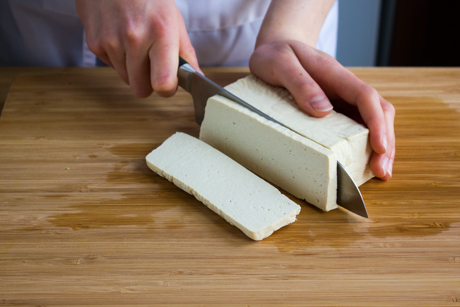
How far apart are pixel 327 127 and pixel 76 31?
1.48m

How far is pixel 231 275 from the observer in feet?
4.12

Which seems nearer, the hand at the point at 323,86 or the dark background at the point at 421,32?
the hand at the point at 323,86

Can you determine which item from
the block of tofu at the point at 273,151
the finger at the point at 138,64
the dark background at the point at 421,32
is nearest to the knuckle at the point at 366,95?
the block of tofu at the point at 273,151

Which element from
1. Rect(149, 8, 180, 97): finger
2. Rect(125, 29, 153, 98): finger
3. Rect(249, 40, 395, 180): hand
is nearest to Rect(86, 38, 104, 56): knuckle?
Rect(125, 29, 153, 98): finger

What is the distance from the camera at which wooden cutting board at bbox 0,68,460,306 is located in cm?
121

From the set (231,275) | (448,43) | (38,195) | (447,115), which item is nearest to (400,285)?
(231,275)

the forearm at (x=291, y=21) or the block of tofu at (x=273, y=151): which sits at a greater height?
the forearm at (x=291, y=21)

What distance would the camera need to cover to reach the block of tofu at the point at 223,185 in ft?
4.48

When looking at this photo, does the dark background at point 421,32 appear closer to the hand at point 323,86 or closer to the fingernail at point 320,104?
the hand at point 323,86

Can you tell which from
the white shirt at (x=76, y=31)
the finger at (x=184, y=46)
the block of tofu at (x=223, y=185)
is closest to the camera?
the block of tofu at (x=223, y=185)

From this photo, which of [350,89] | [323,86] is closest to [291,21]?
[323,86]

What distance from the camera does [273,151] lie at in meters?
1.54

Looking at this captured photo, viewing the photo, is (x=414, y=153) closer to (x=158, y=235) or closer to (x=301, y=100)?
(x=301, y=100)

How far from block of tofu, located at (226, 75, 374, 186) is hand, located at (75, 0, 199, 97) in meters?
0.28
